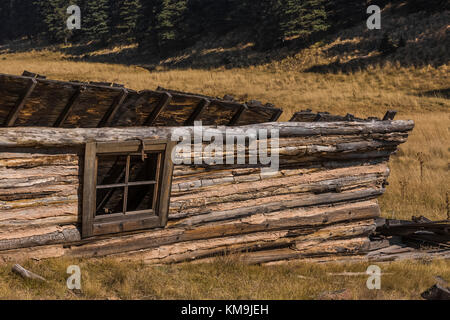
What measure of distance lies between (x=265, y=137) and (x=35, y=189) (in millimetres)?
3100

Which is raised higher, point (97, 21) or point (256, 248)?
point (97, 21)

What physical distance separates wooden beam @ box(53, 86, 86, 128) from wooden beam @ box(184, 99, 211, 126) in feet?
5.06

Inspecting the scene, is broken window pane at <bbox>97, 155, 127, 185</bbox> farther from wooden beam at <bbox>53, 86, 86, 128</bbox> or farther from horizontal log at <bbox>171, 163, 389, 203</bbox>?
wooden beam at <bbox>53, 86, 86, 128</bbox>

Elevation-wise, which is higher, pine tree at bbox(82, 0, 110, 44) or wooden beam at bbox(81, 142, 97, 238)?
pine tree at bbox(82, 0, 110, 44)

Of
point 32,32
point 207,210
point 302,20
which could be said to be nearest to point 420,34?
point 302,20

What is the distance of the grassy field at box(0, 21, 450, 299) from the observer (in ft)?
15.9

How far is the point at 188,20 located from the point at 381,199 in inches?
1771

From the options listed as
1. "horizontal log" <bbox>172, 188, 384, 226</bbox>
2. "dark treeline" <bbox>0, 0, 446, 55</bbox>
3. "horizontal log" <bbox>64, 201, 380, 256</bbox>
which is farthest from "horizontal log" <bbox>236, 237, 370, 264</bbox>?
"dark treeline" <bbox>0, 0, 446, 55</bbox>

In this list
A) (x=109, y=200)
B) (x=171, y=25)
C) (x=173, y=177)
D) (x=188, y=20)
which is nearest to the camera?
(x=173, y=177)

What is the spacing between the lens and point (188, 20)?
5175 cm

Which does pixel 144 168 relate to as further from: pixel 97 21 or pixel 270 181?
pixel 97 21

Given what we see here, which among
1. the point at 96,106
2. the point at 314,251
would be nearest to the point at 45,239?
the point at 96,106

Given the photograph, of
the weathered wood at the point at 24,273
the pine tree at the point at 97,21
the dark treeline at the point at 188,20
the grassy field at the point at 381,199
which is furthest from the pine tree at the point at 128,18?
the weathered wood at the point at 24,273

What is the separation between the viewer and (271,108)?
6.18 metres
